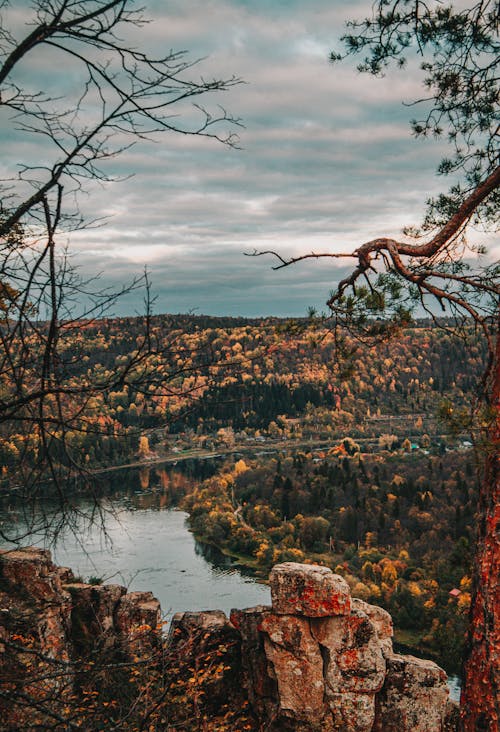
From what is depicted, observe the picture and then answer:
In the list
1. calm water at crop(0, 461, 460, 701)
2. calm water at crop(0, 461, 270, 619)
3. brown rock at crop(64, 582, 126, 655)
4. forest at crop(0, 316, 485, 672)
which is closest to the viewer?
forest at crop(0, 316, 485, 672)

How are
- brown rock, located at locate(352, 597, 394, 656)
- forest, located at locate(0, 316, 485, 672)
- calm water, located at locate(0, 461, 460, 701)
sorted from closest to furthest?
forest, located at locate(0, 316, 485, 672)
brown rock, located at locate(352, 597, 394, 656)
calm water, located at locate(0, 461, 460, 701)

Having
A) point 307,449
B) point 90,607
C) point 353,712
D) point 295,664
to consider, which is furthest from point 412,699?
point 307,449

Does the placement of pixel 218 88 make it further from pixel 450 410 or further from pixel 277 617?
pixel 277 617

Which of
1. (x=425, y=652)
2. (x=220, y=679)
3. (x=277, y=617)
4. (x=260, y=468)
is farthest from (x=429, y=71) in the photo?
(x=260, y=468)

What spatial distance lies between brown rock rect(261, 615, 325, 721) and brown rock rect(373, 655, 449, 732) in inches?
27.9

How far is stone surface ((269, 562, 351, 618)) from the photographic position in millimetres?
6887

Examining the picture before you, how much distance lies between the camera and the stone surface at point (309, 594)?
6887mm

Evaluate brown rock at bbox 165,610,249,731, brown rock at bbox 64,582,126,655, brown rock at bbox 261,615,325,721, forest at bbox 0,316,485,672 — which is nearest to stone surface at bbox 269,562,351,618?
brown rock at bbox 261,615,325,721

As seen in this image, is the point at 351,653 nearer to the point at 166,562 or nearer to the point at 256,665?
the point at 256,665

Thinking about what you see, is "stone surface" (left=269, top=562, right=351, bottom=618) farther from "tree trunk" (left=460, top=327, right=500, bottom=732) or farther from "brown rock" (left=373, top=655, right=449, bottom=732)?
"tree trunk" (left=460, top=327, right=500, bottom=732)

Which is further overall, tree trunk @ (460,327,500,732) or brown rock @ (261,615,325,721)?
brown rock @ (261,615,325,721)

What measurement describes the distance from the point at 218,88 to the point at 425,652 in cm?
2908

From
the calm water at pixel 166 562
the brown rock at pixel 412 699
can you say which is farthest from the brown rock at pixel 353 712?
the calm water at pixel 166 562

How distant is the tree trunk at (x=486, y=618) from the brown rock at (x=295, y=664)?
279cm
